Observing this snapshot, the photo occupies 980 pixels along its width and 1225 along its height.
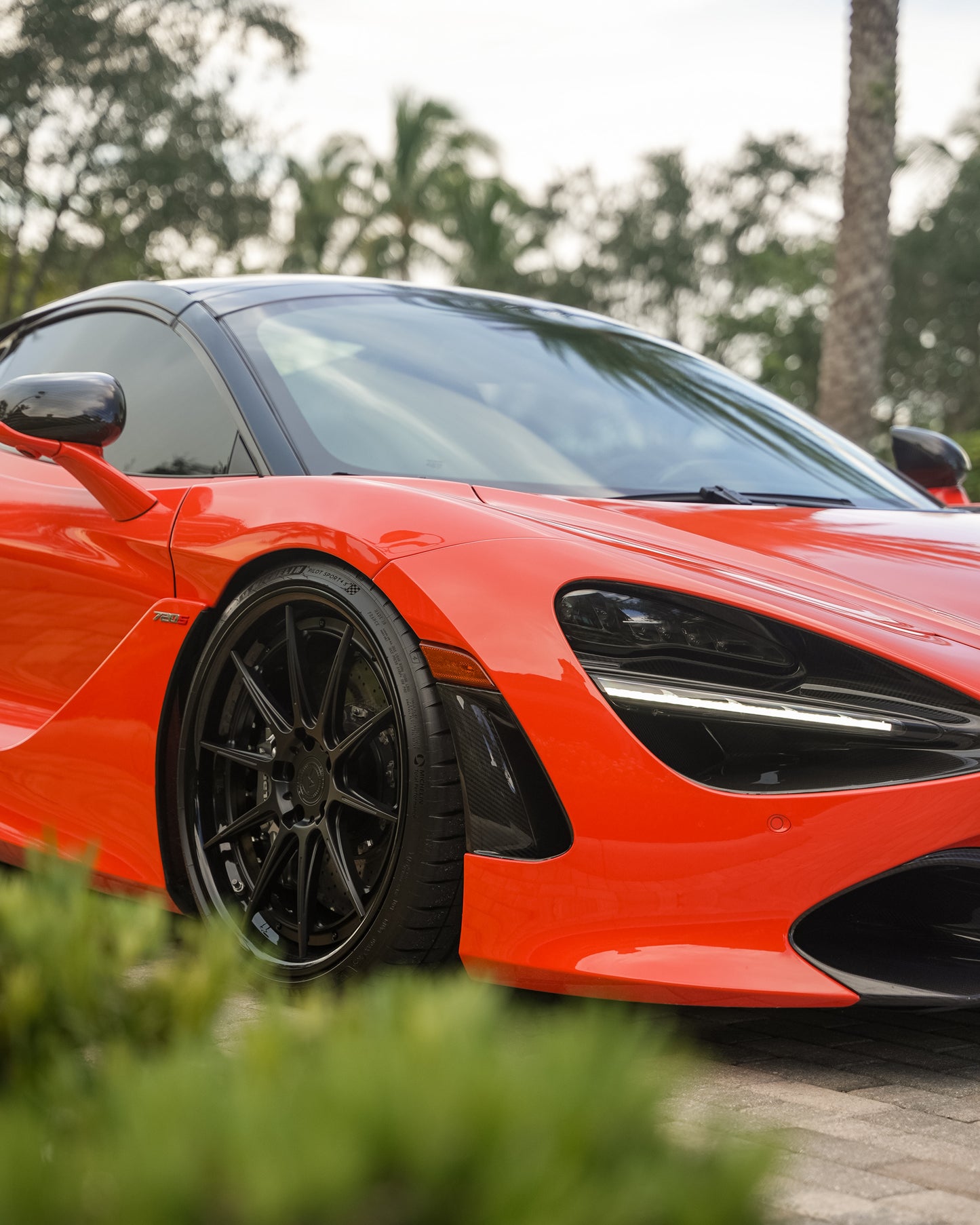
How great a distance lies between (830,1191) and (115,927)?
0.94m

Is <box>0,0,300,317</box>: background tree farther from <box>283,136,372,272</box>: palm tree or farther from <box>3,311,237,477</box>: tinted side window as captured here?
<box>3,311,237,477</box>: tinted side window

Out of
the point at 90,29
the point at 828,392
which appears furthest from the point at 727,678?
the point at 90,29

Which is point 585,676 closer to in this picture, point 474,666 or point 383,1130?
point 474,666

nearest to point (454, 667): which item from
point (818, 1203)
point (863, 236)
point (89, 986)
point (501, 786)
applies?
point (501, 786)

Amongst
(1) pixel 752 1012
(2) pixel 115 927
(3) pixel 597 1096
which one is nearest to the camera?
(3) pixel 597 1096

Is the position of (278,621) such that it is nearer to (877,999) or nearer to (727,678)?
(727,678)

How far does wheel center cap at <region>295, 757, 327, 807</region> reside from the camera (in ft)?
8.36

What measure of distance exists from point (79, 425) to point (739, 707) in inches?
60.1

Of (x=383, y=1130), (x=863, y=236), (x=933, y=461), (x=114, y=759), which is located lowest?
(x=114, y=759)

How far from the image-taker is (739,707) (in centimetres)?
221

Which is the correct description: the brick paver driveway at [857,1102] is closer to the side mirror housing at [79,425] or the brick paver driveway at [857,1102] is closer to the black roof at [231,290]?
the side mirror housing at [79,425]

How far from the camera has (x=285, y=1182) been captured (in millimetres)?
792

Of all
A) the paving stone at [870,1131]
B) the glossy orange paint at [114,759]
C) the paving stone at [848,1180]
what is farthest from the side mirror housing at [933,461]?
the paving stone at [848,1180]

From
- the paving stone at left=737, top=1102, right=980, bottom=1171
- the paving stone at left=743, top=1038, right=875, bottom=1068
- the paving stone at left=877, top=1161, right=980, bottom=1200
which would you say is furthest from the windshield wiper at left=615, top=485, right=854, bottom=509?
the paving stone at left=877, top=1161, right=980, bottom=1200
